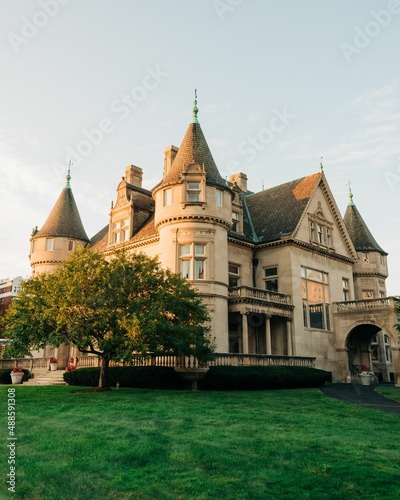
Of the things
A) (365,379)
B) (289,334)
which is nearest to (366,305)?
(365,379)

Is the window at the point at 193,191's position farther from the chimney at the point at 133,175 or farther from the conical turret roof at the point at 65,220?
the conical turret roof at the point at 65,220

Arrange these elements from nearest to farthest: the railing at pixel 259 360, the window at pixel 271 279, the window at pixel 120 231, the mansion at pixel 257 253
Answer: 1. the railing at pixel 259 360
2. the mansion at pixel 257 253
3. the window at pixel 271 279
4. the window at pixel 120 231

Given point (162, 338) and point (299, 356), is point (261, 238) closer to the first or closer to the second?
point (299, 356)

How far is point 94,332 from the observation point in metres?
21.8

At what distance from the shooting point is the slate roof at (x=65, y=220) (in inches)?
A: 1658

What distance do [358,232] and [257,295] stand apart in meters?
19.7

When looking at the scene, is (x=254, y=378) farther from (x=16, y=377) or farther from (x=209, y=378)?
(x=16, y=377)

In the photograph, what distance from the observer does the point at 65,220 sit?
43031 mm

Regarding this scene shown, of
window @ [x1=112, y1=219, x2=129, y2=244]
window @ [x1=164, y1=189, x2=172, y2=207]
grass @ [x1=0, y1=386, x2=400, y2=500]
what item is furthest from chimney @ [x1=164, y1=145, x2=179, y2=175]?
grass @ [x1=0, y1=386, x2=400, y2=500]

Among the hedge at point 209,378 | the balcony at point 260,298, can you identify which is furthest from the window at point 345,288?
the hedge at point 209,378

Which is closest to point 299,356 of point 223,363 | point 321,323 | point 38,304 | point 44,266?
point 321,323

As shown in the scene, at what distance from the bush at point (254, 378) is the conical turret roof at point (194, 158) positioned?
12.2 meters

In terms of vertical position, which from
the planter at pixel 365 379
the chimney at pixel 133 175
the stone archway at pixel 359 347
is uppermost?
the chimney at pixel 133 175

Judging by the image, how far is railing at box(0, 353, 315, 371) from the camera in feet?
82.0
